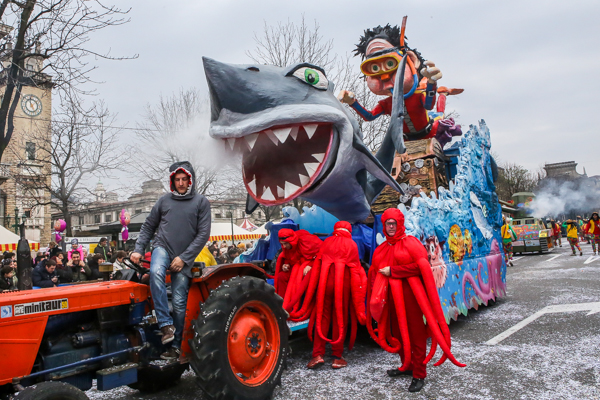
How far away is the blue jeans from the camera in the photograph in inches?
127

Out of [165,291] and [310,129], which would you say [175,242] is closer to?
[165,291]

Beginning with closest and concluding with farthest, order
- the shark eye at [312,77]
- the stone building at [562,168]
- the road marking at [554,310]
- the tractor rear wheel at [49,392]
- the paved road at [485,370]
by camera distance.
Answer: the tractor rear wheel at [49,392], the paved road at [485,370], the shark eye at [312,77], the road marking at [554,310], the stone building at [562,168]

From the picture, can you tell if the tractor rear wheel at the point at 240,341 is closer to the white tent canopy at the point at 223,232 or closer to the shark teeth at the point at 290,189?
the shark teeth at the point at 290,189

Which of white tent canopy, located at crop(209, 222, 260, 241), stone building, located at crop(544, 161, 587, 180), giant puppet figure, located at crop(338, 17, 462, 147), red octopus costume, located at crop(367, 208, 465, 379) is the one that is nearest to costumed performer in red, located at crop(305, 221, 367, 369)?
red octopus costume, located at crop(367, 208, 465, 379)

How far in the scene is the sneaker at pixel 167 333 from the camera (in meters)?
3.15

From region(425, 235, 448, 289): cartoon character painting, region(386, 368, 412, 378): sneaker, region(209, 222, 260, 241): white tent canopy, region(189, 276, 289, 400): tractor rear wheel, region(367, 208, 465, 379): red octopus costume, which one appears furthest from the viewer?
region(209, 222, 260, 241): white tent canopy

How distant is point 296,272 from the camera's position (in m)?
4.94

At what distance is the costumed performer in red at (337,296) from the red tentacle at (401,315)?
65cm

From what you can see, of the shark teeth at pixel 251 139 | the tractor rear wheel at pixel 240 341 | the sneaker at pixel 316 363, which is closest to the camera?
the tractor rear wheel at pixel 240 341

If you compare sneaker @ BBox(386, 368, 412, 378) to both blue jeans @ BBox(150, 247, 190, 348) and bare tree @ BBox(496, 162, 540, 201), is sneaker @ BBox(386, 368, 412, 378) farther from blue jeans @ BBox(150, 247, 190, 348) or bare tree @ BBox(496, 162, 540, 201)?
bare tree @ BBox(496, 162, 540, 201)

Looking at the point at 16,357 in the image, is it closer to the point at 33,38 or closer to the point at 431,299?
the point at 431,299

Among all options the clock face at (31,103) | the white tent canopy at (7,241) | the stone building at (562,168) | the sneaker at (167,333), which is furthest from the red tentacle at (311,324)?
the stone building at (562,168)

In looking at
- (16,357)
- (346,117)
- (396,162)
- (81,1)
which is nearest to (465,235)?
(396,162)

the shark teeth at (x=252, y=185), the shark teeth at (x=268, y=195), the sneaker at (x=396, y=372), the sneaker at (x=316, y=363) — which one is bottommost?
the sneaker at (x=396, y=372)
